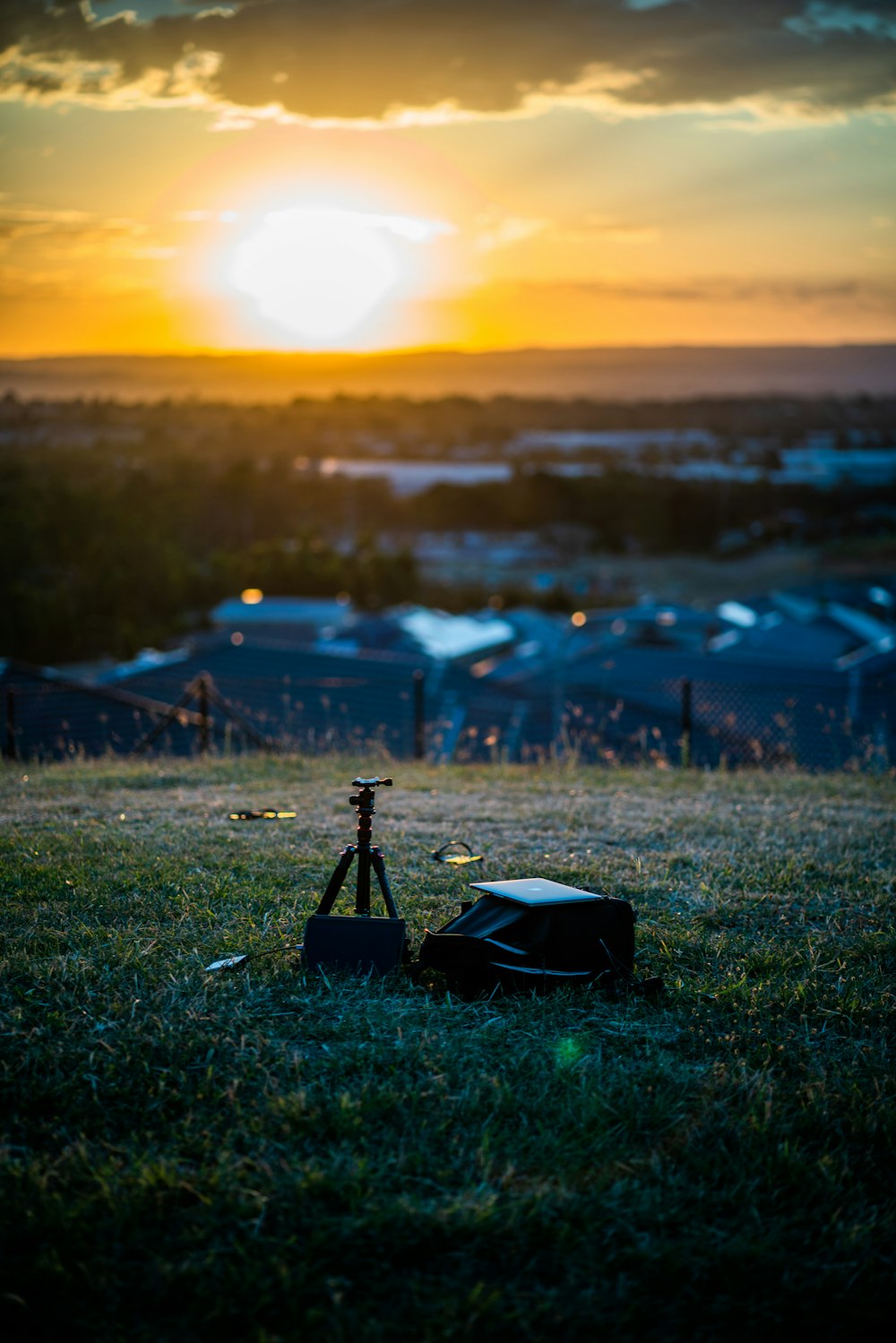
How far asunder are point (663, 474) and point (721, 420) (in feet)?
49.7

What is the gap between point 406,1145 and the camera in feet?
9.67

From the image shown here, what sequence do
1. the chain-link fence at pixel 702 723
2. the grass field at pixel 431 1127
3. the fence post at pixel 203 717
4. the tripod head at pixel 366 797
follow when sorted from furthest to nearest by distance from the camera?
the chain-link fence at pixel 702 723
the fence post at pixel 203 717
the tripod head at pixel 366 797
the grass field at pixel 431 1127

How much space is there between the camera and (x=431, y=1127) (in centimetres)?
303

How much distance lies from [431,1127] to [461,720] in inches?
496

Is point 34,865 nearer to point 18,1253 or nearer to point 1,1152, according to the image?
point 1,1152

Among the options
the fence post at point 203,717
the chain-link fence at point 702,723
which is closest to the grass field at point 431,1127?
the fence post at point 203,717

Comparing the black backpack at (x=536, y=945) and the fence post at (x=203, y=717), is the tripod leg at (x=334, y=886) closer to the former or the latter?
the black backpack at (x=536, y=945)

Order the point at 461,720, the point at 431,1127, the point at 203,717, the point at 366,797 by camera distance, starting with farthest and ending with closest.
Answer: the point at 461,720 → the point at 203,717 → the point at 366,797 → the point at 431,1127

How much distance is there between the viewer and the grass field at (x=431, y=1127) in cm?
244

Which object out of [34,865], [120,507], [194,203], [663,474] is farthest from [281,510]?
[34,865]

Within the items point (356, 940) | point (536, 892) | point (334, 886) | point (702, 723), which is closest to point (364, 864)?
point (334, 886)

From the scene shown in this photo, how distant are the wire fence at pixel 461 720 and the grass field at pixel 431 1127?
5.75 meters

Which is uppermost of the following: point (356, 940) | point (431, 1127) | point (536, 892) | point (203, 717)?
point (203, 717)

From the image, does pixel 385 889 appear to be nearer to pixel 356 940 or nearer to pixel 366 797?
pixel 356 940
